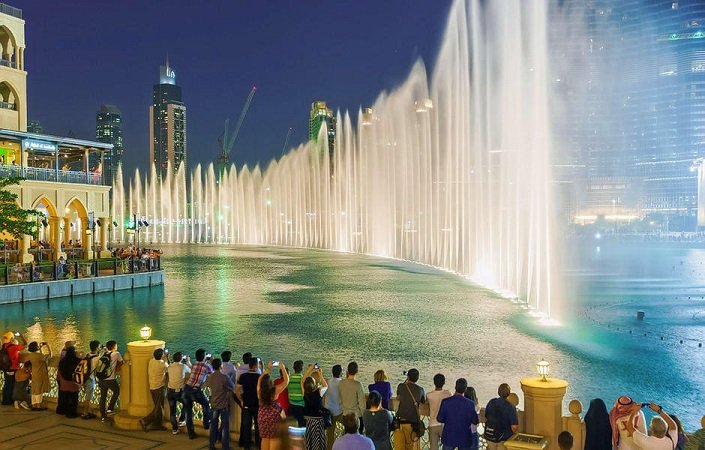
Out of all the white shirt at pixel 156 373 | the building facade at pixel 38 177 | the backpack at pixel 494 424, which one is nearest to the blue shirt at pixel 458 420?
the backpack at pixel 494 424

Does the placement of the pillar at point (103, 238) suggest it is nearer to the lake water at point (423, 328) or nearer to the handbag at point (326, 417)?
the lake water at point (423, 328)

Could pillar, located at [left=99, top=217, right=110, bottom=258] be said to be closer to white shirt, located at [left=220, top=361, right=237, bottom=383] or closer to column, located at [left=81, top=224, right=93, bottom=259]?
column, located at [left=81, top=224, right=93, bottom=259]

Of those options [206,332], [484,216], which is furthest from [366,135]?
[206,332]

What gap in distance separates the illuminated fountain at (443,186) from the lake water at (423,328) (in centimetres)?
415

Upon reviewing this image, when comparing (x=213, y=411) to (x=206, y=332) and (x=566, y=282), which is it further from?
(x=566, y=282)

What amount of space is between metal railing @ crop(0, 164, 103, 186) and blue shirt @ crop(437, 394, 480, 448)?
38993 millimetres

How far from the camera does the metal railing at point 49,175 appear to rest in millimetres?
40844

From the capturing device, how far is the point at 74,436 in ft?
32.9

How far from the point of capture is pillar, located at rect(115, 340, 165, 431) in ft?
34.0

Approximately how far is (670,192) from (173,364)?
199m

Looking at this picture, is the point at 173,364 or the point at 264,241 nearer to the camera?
the point at 173,364

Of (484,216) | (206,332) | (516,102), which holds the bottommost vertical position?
(206,332)

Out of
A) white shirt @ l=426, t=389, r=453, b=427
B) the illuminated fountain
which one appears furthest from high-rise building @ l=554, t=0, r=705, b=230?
white shirt @ l=426, t=389, r=453, b=427

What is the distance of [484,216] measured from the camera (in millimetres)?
48531
